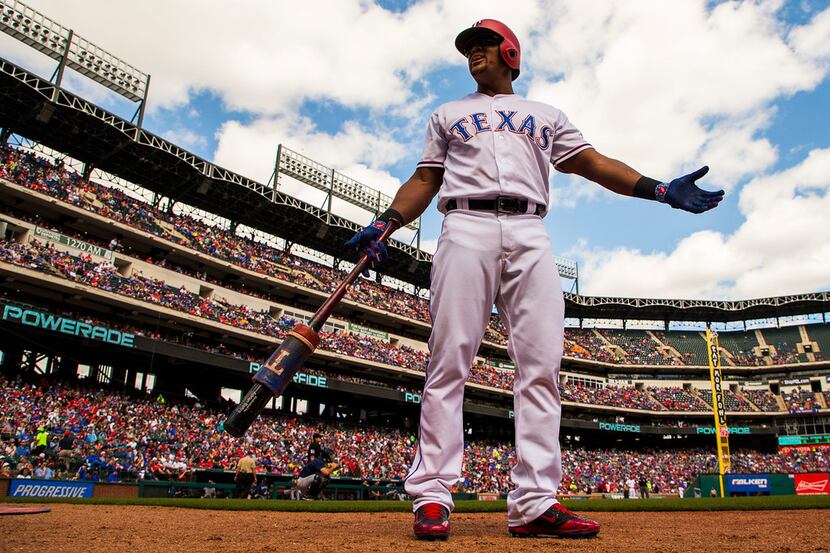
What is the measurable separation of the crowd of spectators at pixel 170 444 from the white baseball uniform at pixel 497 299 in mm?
13654

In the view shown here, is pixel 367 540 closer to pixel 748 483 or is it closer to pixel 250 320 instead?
pixel 748 483

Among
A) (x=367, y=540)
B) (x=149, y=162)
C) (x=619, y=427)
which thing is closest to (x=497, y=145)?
(x=367, y=540)

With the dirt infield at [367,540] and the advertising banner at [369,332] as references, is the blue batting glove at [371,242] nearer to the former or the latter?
the dirt infield at [367,540]

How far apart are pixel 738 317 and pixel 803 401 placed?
9.86 m

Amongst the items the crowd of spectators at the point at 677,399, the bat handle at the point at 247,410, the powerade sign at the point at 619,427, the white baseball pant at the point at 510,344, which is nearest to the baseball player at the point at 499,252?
the white baseball pant at the point at 510,344

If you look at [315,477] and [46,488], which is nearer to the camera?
[315,477]

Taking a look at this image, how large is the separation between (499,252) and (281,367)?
1506 millimetres

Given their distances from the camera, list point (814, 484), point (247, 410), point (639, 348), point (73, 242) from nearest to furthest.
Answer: point (247, 410) → point (814, 484) → point (73, 242) → point (639, 348)

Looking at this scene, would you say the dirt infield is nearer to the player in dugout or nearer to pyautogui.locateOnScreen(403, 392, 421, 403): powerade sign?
the player in dugout

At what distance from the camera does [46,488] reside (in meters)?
12.6

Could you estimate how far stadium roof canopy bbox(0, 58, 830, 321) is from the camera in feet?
92.1

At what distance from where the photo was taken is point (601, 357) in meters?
54.4

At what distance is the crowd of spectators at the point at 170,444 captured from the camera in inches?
698

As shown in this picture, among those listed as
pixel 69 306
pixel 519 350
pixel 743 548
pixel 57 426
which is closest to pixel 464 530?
pixel 519 350
